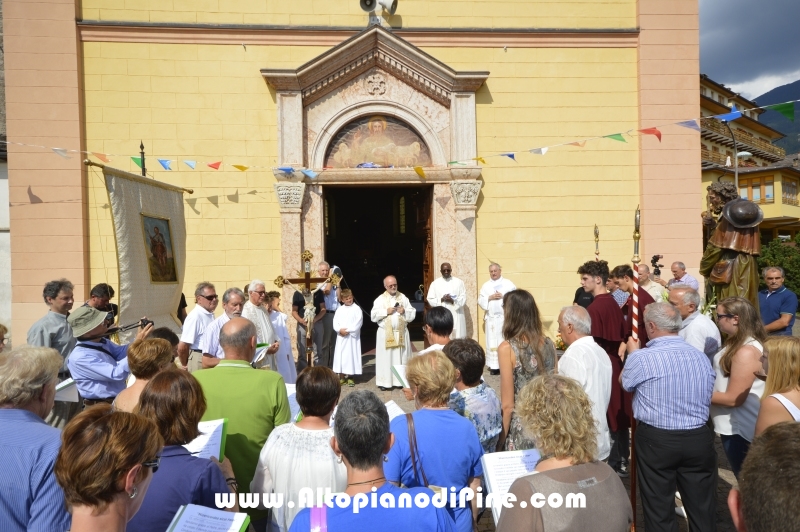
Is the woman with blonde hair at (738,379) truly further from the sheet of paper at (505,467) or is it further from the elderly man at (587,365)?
the sheet of paper at (505,467)

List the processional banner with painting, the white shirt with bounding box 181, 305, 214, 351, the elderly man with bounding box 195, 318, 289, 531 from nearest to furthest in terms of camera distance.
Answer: the elderly man with bounding box 195, 318, 289, 531
the white shirt with bounding box 181, 305, 214, 351
the processional banner with painting

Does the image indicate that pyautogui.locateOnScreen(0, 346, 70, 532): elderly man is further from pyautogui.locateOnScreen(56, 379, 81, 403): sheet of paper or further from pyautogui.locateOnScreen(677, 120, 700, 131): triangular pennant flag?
pyautogui.locateOnScreen(677, 120, 700, 131): triangular pennant flag

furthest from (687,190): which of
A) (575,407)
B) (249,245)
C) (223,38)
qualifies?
(575,407)

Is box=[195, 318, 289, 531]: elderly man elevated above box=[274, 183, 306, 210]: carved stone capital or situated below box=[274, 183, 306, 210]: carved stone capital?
below

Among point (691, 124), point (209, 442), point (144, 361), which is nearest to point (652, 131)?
point (691, 124)

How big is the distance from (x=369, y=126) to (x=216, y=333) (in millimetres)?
6629

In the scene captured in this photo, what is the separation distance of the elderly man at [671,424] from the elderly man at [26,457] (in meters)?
3.08

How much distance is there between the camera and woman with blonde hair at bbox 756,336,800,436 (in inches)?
121

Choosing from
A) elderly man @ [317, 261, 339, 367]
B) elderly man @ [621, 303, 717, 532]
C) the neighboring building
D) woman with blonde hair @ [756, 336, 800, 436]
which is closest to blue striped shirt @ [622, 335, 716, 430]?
elderly man @ [621, 303, 717, 532]

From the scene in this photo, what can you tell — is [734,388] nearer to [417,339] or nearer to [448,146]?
[448,146]

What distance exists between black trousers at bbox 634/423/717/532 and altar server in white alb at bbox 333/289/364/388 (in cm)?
680

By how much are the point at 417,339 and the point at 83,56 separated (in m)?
9.04

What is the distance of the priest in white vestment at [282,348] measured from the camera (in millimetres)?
7238

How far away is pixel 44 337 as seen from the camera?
17.6 ft
